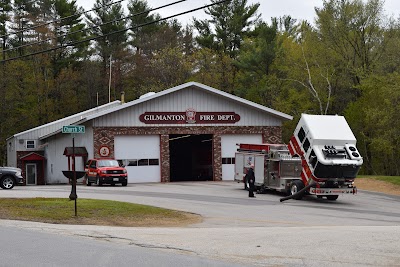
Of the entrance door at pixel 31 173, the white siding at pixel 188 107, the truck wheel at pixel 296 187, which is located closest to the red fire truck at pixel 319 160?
the truck wheel at pixel 296 187

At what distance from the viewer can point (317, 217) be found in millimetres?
23719

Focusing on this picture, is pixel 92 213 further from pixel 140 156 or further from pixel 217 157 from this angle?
pixel 217 157

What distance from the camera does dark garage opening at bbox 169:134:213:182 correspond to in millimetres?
48469

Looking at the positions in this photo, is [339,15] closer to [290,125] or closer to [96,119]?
[290,125]

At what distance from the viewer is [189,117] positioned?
45719mm

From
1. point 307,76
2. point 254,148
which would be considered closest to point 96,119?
point 254,148

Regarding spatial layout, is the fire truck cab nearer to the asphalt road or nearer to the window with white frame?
the asphalt road

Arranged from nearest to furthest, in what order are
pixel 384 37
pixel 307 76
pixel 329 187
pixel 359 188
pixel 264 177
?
pixel 329 187, pixel 264 177, pixel 359 188, pixel 384 37, pixel 307 76

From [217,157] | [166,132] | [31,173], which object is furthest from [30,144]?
[217,157]

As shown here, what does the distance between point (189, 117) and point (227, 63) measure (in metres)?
26.3

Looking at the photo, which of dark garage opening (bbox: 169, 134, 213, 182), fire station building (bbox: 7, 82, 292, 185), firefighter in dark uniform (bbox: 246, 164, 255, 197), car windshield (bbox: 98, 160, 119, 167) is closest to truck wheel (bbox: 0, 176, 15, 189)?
car windshield (bbox: 98, 160, 119, 167)

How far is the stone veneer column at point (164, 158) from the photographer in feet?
147

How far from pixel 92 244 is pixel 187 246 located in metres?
1.97

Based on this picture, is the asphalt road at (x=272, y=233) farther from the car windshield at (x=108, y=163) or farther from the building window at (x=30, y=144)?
the building window at (x=30, y=144)
